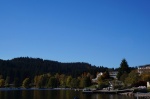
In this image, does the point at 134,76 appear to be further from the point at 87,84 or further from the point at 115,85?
the point at 87,84

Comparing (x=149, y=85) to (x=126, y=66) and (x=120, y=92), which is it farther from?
(x=126, y=66)

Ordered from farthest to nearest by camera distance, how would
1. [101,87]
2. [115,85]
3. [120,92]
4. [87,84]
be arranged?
1. [87,84]
2. [101,87]
3. [115,85]
4. [120,92]

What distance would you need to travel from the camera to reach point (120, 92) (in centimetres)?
12662

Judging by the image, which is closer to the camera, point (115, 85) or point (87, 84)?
point (115, 85)

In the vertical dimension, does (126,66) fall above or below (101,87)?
above

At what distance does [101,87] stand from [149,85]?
34.9 meters

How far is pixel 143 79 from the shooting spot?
472ft

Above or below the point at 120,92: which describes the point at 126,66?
above

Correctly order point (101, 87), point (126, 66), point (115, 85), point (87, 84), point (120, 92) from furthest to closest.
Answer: point (87, 84), point (126, 66), point (101, 87), point (115, 85), point (120, 92)

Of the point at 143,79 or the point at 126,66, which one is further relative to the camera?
the point at 126,66

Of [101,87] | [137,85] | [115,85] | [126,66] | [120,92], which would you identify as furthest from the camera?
[126,66]

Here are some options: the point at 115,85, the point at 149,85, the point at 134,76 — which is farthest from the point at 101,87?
the point at 149,85

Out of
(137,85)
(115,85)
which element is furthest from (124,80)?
(137,85)

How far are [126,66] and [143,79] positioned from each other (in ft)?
134
